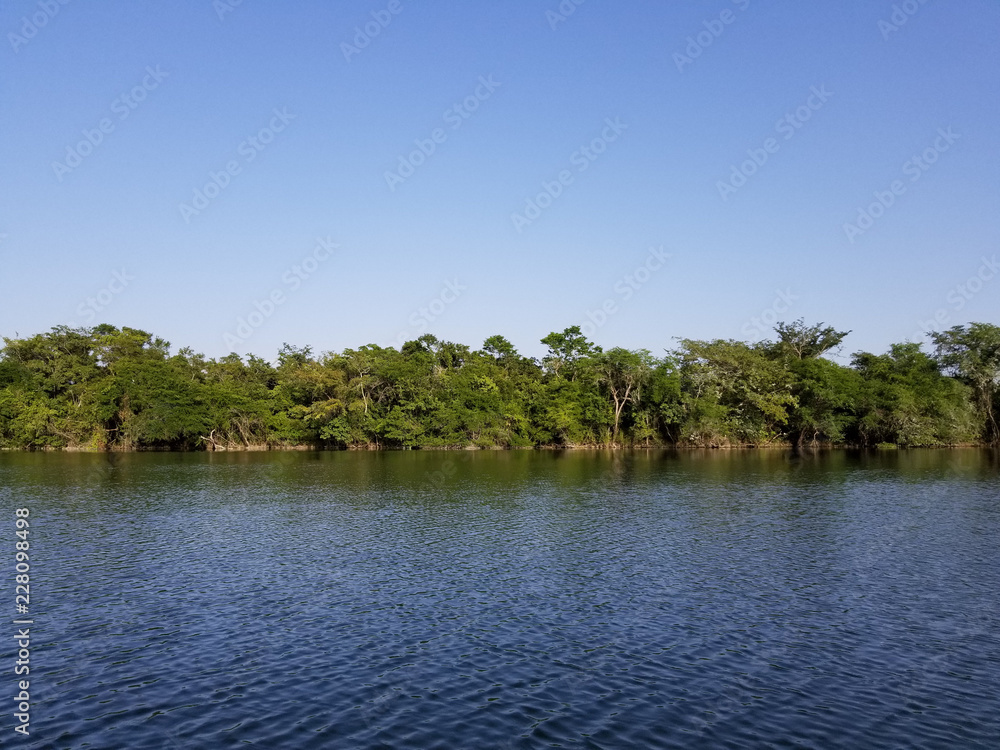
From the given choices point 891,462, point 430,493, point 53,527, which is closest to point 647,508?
point 430,493

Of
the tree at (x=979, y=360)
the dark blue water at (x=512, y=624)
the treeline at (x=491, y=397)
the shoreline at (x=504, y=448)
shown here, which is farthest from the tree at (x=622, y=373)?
the dark blue water at (x=512, y=624)

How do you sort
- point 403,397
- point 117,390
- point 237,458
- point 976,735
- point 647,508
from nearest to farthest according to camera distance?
point 976,735
point 647,508
point 237,458
point 117,390
point 403,397

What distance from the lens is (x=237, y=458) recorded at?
8081 centimetres

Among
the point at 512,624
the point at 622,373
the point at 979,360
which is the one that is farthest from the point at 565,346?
the point at 512,624

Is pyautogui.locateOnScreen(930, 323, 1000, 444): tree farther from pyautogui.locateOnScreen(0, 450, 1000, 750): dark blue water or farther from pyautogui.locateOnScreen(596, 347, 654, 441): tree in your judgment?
pyautogui.locateOnScreen(0, 450, 1000, 750): dark blue water

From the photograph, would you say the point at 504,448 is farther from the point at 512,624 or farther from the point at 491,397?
the point at 512,624

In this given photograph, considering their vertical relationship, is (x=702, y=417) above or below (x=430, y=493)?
above

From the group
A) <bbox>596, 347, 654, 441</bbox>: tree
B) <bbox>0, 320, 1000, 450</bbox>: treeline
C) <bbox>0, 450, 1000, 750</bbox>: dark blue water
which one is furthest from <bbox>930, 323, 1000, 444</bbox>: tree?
<bbox>0, 450, 1000, 750</bbox>: dark blue water

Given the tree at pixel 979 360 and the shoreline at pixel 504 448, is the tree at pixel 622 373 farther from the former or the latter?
the tree at pixel 979 360

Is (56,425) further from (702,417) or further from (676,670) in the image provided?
(676,670)

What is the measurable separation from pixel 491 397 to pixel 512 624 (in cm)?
7976

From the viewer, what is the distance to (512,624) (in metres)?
19.1

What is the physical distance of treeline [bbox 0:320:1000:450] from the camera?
3494 inches

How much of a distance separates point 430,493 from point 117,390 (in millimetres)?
64270
